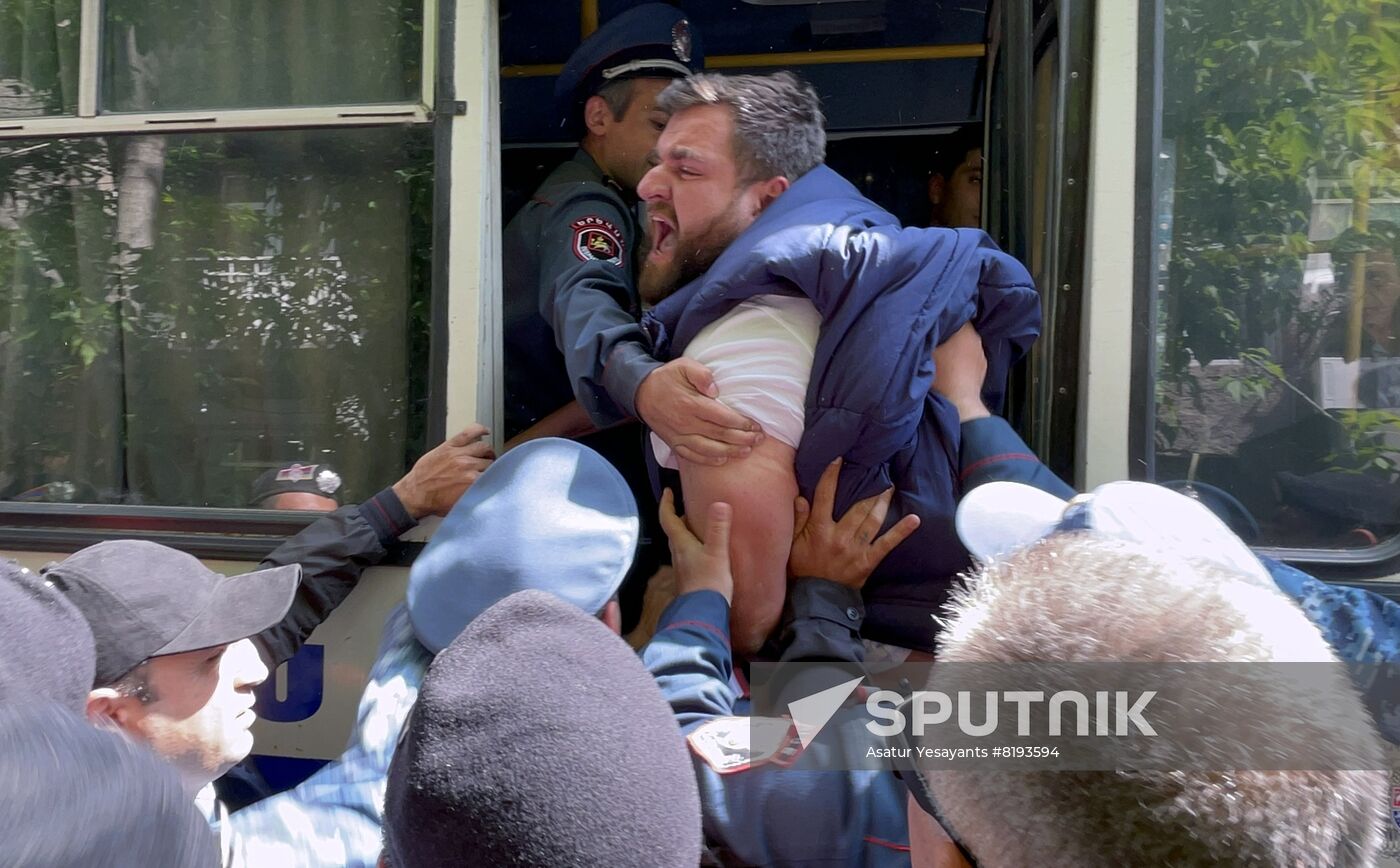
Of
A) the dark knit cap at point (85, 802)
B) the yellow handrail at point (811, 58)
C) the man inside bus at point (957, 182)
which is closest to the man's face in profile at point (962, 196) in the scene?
the man inside bus at point (957, 182)

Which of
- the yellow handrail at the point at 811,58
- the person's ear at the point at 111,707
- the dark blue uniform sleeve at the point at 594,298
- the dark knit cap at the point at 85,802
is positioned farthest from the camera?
the yellow handrail at the point at 811,58

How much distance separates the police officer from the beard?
0.29ft

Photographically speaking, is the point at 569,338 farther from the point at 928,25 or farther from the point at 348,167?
the point at 928,25

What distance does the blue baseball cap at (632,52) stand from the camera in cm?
240

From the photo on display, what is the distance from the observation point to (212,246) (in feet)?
6.66

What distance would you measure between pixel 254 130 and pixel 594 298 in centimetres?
77

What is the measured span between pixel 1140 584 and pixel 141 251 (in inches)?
81.1

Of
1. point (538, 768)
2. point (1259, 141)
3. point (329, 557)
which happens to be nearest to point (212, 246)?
point (329, 557)

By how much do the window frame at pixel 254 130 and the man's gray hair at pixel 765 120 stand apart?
1.39 ft

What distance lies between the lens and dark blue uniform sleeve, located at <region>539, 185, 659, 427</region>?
1.75 m

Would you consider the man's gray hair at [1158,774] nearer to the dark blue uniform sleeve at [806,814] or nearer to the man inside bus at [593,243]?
the dark blue uniform sleeve at [806,814]

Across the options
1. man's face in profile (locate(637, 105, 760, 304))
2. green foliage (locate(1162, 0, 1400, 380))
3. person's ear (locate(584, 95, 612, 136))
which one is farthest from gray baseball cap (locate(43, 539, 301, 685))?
green foliage (locate(1162, 0, 1400, 380))

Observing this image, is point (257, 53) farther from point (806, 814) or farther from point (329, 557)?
point (806, 814)

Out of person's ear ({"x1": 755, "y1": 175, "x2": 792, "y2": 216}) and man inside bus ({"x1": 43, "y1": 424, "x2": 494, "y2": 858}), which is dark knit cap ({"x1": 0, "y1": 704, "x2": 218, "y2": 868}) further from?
person's ear ({"x1": 755, "y1": 175, "x2": 792, "y2": 216})
